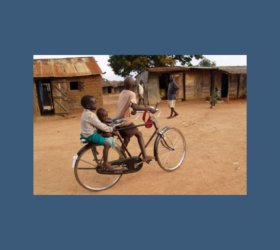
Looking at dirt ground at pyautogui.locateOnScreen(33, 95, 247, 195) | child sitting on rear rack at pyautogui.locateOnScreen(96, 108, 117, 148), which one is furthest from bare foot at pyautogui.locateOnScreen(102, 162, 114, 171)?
dirt ground at pyautogui.locateOnScreen(33, 95, 247, 195)

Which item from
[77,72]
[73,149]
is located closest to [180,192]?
[73,149]

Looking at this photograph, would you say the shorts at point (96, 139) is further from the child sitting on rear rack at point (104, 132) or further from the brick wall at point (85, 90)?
the brick wall at point (85, 90)

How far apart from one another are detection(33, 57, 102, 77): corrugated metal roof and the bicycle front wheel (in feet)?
29.0

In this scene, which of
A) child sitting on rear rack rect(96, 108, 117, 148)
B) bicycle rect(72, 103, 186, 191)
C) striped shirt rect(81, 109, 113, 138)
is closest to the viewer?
striped shirt rect(81, 109, 113, 138)

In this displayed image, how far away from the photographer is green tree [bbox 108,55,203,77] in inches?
802

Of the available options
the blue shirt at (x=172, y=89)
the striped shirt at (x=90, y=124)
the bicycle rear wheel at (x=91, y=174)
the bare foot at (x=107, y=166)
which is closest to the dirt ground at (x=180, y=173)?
the bicycle rear wheel at (x=91, y=174)

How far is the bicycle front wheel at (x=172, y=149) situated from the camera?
3.78 m

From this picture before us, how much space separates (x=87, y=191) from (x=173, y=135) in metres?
1.89

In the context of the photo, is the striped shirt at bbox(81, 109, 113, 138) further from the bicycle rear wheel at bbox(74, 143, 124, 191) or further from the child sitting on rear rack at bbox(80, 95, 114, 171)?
the bicycle rear wheel at bbox(74, 143, 124, 191)

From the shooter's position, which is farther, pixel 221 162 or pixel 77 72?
pixel 77 72

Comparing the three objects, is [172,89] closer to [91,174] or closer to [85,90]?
[85,90]

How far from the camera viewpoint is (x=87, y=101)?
2.76 metres

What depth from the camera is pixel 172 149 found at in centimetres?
383

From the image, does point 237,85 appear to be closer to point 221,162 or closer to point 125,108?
point 221,162
